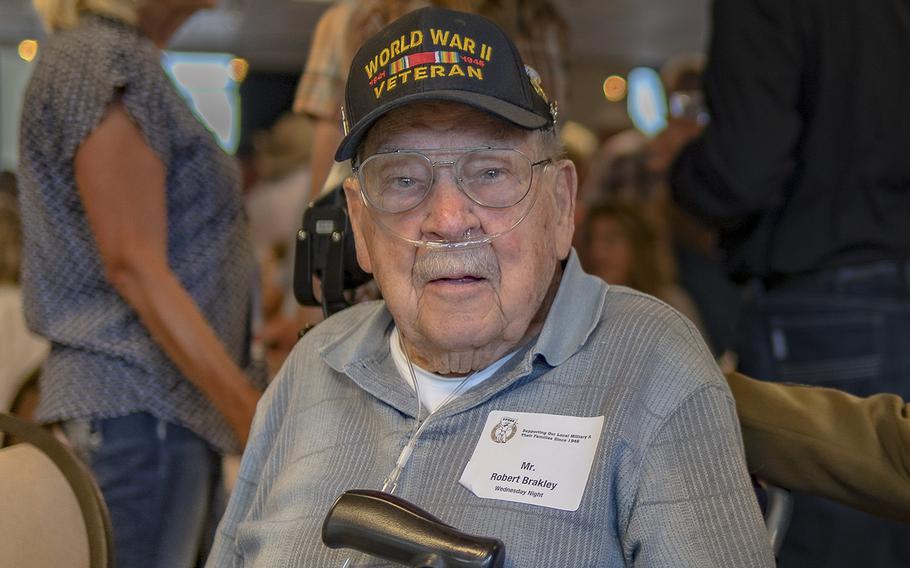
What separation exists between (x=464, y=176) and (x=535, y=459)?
1.42ft

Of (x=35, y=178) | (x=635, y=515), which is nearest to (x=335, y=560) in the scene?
(x=635, y=515)

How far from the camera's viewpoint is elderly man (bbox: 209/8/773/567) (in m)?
1.50

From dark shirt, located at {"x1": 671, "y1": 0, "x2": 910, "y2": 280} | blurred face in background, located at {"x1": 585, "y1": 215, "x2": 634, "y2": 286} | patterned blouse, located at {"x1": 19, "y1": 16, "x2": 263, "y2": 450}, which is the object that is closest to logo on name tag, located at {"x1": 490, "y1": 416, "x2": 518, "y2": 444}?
patterned blouse, located at {"x1": 19, "y1": 16, "x2": 263, "y2": 450}

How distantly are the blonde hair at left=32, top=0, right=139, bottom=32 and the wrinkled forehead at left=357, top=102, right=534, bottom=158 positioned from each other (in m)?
0.91

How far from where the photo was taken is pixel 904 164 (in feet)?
9.09

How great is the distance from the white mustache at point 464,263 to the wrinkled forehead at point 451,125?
163 mm

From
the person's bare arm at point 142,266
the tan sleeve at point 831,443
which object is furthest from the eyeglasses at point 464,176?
the person's bare arm at point 142,266

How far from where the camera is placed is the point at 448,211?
1666mm

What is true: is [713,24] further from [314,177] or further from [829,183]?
[314,177]

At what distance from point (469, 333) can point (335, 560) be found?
382 millimetres

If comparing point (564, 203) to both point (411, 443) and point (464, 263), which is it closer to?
point (464, 263)

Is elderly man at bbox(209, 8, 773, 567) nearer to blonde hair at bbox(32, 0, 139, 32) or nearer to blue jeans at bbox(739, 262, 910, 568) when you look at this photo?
blonde hair at bbox(32, 0, 139, 32)

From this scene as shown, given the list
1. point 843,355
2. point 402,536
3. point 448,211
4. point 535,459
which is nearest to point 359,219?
point 448,211

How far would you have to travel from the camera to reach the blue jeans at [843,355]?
2662mm
